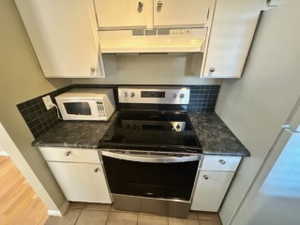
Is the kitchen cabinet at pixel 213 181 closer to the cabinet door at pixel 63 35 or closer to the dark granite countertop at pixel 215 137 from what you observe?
the dark granite countertop at pixel 215 137

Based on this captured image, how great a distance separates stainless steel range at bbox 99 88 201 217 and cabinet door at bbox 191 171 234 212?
80 mm

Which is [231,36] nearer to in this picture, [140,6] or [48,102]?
[140,6]


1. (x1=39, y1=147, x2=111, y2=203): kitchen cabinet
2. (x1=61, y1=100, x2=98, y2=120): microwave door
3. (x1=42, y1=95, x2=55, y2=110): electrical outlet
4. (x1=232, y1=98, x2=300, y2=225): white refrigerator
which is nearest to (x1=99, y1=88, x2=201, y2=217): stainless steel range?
(x1=39, y1=147, x2=111, y2=203): kitchen cabinet

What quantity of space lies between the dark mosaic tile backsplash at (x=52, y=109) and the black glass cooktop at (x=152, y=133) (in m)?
0.21

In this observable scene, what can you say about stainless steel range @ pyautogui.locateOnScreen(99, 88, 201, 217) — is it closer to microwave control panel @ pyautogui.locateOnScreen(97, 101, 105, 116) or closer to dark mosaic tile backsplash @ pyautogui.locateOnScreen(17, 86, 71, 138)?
microwave control panel @ pyautogui.locateOnScreen(97, 101, 105, 116)

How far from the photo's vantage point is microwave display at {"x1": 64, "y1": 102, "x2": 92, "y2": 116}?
4.12 ft

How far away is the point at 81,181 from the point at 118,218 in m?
0.56

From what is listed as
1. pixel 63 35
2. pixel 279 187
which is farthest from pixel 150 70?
pixel 279 187

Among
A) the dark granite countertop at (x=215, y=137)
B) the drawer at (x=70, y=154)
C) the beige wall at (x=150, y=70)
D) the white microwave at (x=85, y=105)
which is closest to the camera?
the dark granite countertop at (x=215, y=137)

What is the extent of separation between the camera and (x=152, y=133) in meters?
1.17

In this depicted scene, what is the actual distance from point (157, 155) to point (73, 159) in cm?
72

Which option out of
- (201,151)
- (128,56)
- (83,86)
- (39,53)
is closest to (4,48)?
(39,53)

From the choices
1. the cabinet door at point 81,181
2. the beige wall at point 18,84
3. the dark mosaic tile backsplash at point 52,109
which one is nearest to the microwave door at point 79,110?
the dark mosaic tile backsplash at point 52,109

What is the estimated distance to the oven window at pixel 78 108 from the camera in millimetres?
1256
